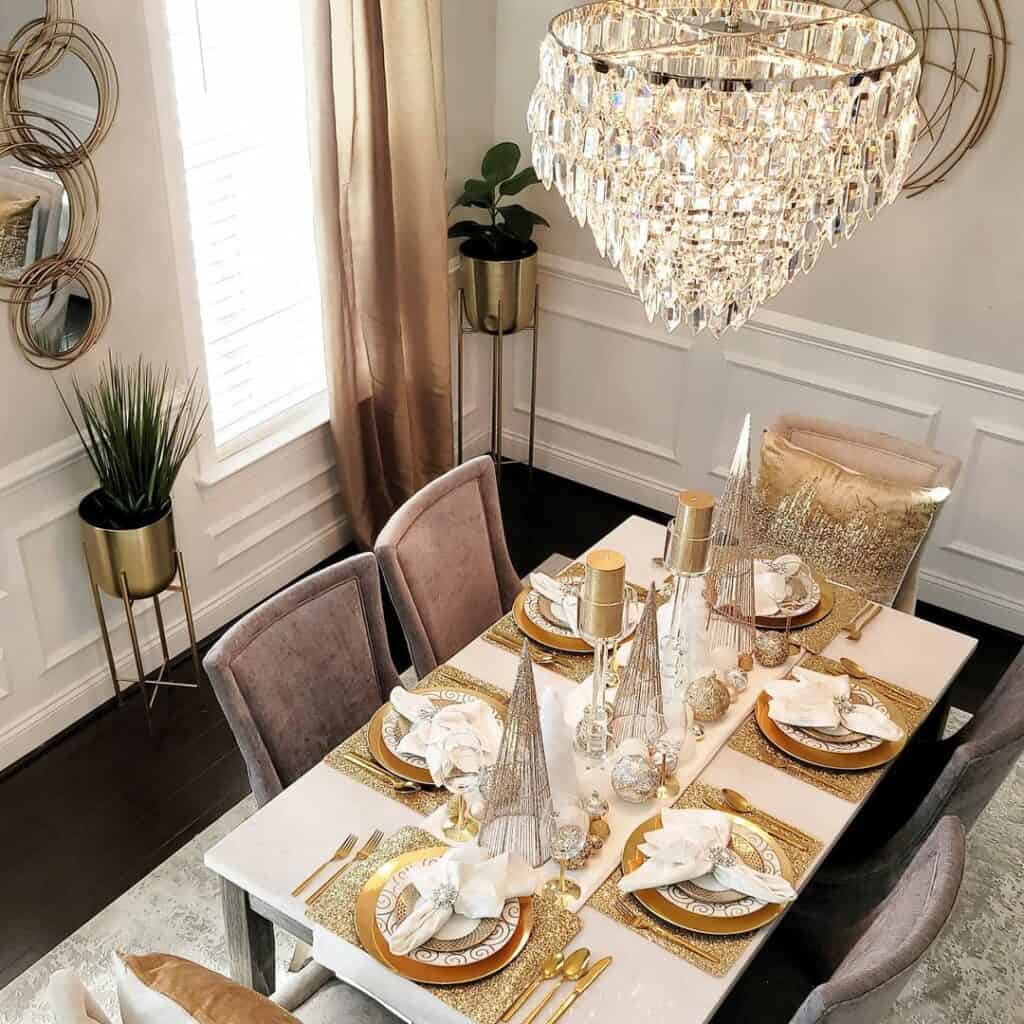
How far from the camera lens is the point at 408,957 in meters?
1.79

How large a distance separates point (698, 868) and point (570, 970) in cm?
27

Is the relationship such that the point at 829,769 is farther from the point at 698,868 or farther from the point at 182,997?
the point at 182,997

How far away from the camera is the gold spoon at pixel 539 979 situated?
1.75 meters

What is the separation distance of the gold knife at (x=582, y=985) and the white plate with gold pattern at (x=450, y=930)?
121mm

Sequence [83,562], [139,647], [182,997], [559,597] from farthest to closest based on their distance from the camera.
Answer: [139,647] < [83,562] < [559,597] < [182,997]

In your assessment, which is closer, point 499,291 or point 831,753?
point 831,753

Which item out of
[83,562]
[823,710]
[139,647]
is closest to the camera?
[823,710]

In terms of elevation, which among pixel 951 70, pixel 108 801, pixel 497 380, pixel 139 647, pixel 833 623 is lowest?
pixel 108 801

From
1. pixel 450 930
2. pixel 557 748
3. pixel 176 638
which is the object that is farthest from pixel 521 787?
pixel 176 638

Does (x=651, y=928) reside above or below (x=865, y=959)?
below

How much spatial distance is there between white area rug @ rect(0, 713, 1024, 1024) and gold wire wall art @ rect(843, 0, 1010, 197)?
187 centimetres

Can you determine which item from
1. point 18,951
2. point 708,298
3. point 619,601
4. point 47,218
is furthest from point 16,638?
point 708,298

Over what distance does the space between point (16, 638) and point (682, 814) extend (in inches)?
72.2

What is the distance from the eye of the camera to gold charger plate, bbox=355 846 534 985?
5.81ft
